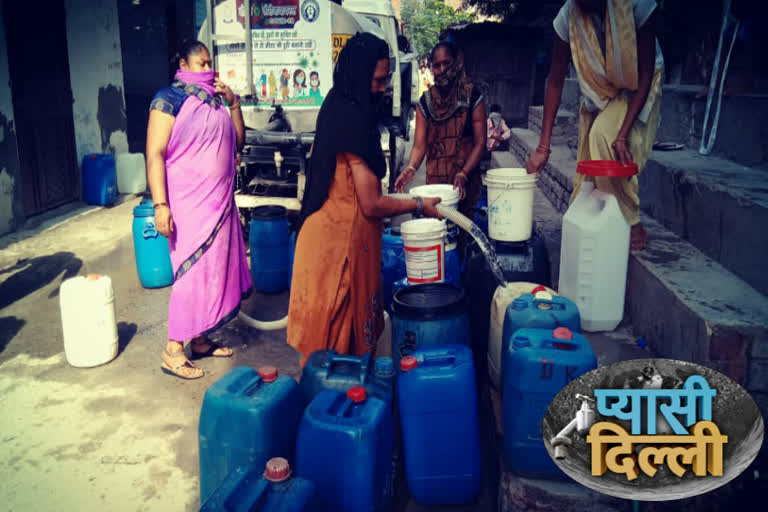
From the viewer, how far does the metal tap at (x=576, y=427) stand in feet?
4.68

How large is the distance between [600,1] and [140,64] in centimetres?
975

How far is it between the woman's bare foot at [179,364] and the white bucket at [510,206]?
1929 mm

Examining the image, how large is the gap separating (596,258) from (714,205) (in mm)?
766

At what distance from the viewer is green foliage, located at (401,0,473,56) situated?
3095 centimetres

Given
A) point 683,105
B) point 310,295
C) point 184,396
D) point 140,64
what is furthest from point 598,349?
point 140,64

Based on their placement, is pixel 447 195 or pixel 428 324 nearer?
pixel 428 324

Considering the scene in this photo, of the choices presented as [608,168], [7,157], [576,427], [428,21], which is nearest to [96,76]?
[7,157]

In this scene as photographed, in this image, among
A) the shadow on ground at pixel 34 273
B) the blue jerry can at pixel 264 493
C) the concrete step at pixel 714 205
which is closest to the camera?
the blue jerry can at pixel 264 493

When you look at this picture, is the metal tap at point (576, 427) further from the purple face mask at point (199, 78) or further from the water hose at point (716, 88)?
the water hose at point (716, 88)

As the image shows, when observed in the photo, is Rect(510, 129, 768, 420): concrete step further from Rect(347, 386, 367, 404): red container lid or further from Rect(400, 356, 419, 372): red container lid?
Rect(347, 386, 367, 404): red container lid

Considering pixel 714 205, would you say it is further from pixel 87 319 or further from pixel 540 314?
pixel 87 319

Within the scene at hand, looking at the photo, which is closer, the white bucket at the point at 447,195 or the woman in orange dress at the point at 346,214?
the woman in orange dress at the point at 346,214

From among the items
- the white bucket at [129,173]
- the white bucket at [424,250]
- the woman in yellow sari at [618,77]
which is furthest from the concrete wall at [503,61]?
the white bucket at [424,250]

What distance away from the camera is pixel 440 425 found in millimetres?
2531
